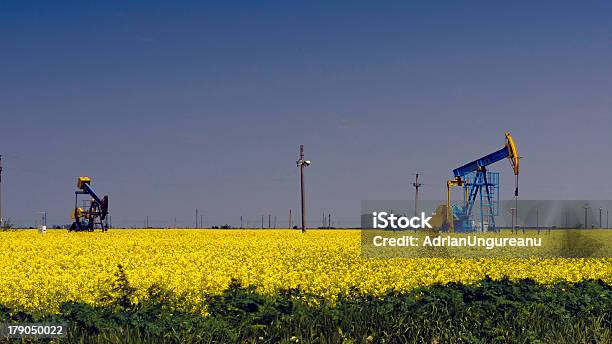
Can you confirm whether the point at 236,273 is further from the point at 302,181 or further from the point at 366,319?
the point at 302,181

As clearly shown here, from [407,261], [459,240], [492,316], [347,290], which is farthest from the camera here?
[459,240]

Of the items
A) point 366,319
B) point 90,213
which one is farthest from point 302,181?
point 366,319

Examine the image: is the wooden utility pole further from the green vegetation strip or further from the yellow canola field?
the green vegetation strip

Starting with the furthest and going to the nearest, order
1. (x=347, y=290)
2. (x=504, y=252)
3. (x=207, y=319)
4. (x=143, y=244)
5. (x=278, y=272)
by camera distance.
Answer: (x=143, y=244)
(x=504, y=252)
(x=278, y=272)
(x=347, y=290)
(x=207, y=319)

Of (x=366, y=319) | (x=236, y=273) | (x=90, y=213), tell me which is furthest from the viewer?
(x=90, y=213)

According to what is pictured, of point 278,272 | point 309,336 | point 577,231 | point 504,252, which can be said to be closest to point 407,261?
point 278,272

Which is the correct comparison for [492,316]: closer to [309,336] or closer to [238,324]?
[309,336]

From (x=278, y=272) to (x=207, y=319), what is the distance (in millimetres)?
9317

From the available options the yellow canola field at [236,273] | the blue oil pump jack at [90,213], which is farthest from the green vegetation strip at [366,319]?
the blue oil pump jack at [90,213]

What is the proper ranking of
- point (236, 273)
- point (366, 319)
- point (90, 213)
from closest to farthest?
point (366, 319) < point (236, 273) < point (90, 213)

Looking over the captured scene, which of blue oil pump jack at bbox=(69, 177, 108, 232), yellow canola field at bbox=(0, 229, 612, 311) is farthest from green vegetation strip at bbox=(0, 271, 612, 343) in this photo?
blue oil pump jack at bbox=(69, 177, 108, 232)

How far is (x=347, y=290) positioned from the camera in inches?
597

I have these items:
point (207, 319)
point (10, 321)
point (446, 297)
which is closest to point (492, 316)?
point (446, 297)

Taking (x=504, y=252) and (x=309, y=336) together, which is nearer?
(x=309, y=336)
